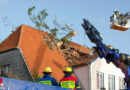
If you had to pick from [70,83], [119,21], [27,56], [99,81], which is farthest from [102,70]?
[70,83]

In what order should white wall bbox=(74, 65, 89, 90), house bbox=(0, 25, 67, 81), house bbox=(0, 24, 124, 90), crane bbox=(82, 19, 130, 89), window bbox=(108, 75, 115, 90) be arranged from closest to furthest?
crane bbox=(82, 19, 130, 89) → house bbox=(0, 25, 67, 81) → house bbox=(0, 24, 124, 90) → white wall bbox=(74, 65, 89, 90) → window bbox=(108, 75, 115, 90)

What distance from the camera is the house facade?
70.5ft

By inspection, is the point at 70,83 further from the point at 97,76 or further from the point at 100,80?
the point at 100,80

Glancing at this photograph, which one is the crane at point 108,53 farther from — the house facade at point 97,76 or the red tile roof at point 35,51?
the house facade at point 97,76

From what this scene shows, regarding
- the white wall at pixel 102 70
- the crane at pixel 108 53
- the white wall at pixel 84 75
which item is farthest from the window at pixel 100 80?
the crane at pixel 108 53

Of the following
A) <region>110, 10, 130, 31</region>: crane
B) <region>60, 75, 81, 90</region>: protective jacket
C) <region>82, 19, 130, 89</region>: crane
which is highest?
<region>110, 10, 130, 31</region>: crane

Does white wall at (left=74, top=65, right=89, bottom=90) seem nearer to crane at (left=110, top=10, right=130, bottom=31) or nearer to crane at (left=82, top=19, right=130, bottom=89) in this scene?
crane at (left=82, top=19, right=130, bottom=89)

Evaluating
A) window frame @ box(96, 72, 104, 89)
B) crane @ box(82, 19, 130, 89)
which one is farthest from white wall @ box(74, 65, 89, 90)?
crane @ box(82, 19, 130, 89)

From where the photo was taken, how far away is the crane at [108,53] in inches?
585

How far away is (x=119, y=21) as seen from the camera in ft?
54.3

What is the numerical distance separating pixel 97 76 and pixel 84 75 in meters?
1.06

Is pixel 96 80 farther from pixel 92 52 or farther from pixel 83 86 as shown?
pixel 92 52

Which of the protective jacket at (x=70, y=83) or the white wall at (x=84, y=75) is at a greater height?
the white wall at (x=84, y=75)

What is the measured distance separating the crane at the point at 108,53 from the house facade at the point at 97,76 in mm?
5646
